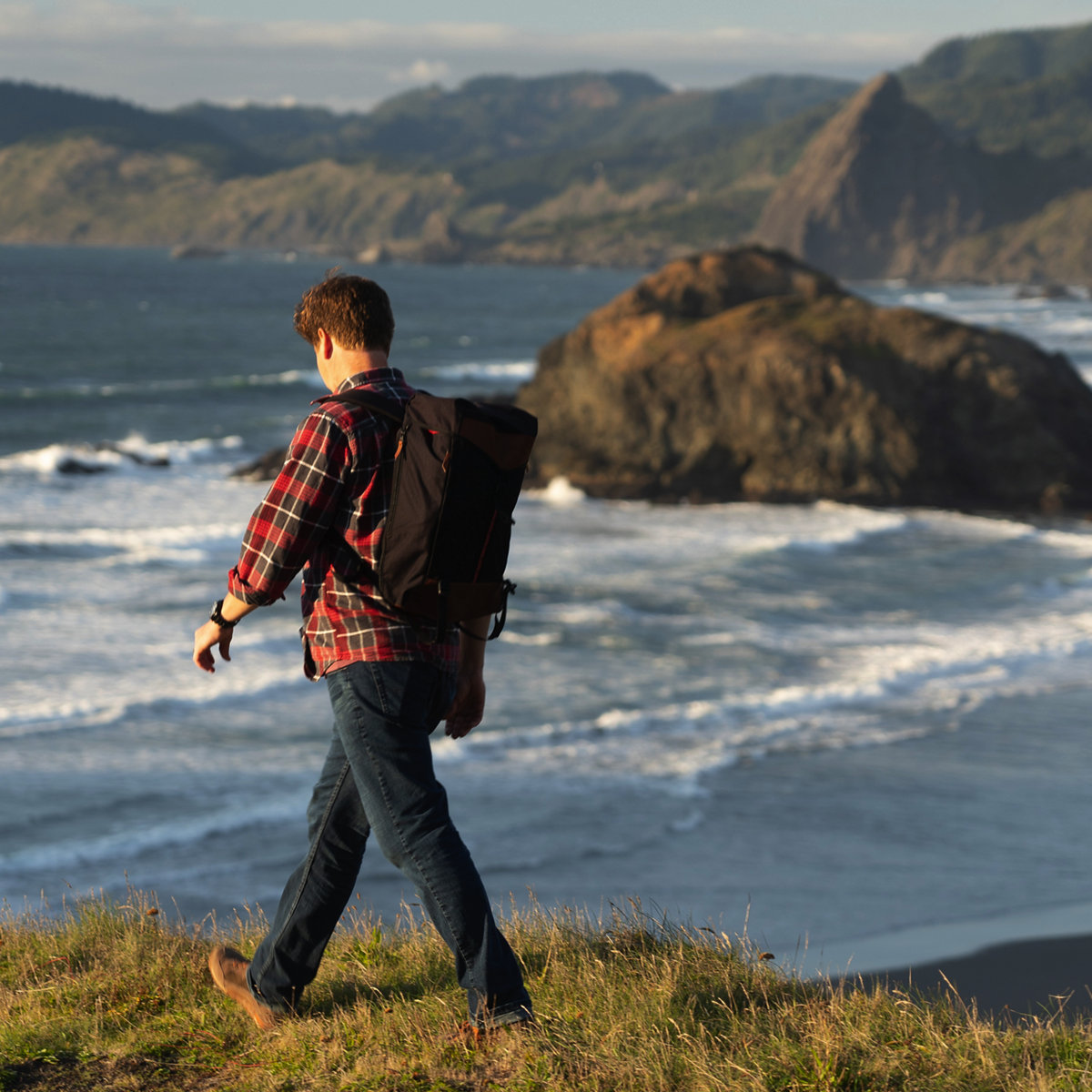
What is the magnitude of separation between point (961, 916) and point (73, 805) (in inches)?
244

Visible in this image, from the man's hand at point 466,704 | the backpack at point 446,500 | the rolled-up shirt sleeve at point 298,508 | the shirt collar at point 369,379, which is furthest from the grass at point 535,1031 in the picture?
the shirt collar at point 369,379

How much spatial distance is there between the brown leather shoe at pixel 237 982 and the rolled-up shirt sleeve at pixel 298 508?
123cm

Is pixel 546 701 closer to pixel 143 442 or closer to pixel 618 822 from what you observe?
pixel 618 822

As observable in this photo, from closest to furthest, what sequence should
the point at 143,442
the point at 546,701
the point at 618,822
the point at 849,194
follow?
the point at 618,822 < the point at 546,701 < the point at 143,442 < the point at 849,194

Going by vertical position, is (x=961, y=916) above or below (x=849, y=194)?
below

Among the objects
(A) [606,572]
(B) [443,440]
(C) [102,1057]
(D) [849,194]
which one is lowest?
(A) [606,572]

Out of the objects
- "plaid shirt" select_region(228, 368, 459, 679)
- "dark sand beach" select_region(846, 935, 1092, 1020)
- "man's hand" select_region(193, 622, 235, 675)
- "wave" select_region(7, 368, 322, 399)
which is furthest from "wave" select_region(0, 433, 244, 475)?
"plaid shirt" select_region(228, 368, 459, 679)

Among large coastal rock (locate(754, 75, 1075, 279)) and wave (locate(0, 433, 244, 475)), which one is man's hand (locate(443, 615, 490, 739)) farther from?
large coastal rock (locate(754, 75, 1075, 279))

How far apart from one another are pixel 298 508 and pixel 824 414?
2288cm

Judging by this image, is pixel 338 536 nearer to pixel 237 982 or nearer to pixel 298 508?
pixel 298 508

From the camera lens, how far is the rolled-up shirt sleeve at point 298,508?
3176 mm

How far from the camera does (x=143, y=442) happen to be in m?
34.9

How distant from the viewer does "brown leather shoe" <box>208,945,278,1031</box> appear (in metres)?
3.66

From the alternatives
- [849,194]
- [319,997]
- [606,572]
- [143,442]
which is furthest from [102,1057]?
[849,194]
